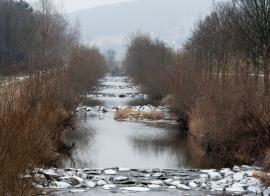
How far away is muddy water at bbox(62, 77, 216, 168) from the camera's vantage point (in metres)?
20.4

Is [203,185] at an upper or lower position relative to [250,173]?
lower

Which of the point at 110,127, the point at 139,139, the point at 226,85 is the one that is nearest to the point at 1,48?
the point at 110,127

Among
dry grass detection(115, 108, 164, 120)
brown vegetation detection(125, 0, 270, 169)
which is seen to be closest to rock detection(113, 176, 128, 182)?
brown vegetation detection(125, 0, 270, 169)

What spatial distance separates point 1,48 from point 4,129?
57897mm

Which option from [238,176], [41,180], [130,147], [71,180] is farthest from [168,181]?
[130,147]

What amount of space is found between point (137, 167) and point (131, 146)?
4753 mm

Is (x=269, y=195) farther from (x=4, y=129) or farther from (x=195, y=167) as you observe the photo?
(x=4, y=129)

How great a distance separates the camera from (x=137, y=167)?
1941 cm

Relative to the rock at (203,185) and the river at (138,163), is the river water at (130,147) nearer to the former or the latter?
the river at (138,163)

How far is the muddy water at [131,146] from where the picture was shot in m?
20.4

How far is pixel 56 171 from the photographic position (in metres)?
17.1

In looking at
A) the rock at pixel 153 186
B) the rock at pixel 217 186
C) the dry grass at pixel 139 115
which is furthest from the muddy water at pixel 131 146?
the rock at pixel 153 186

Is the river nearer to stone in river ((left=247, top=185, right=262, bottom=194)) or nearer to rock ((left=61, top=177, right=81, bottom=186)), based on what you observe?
rock ((left=61, top=177, right=81, bottom=186))

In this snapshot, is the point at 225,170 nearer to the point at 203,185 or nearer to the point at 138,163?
the point at 203,185
